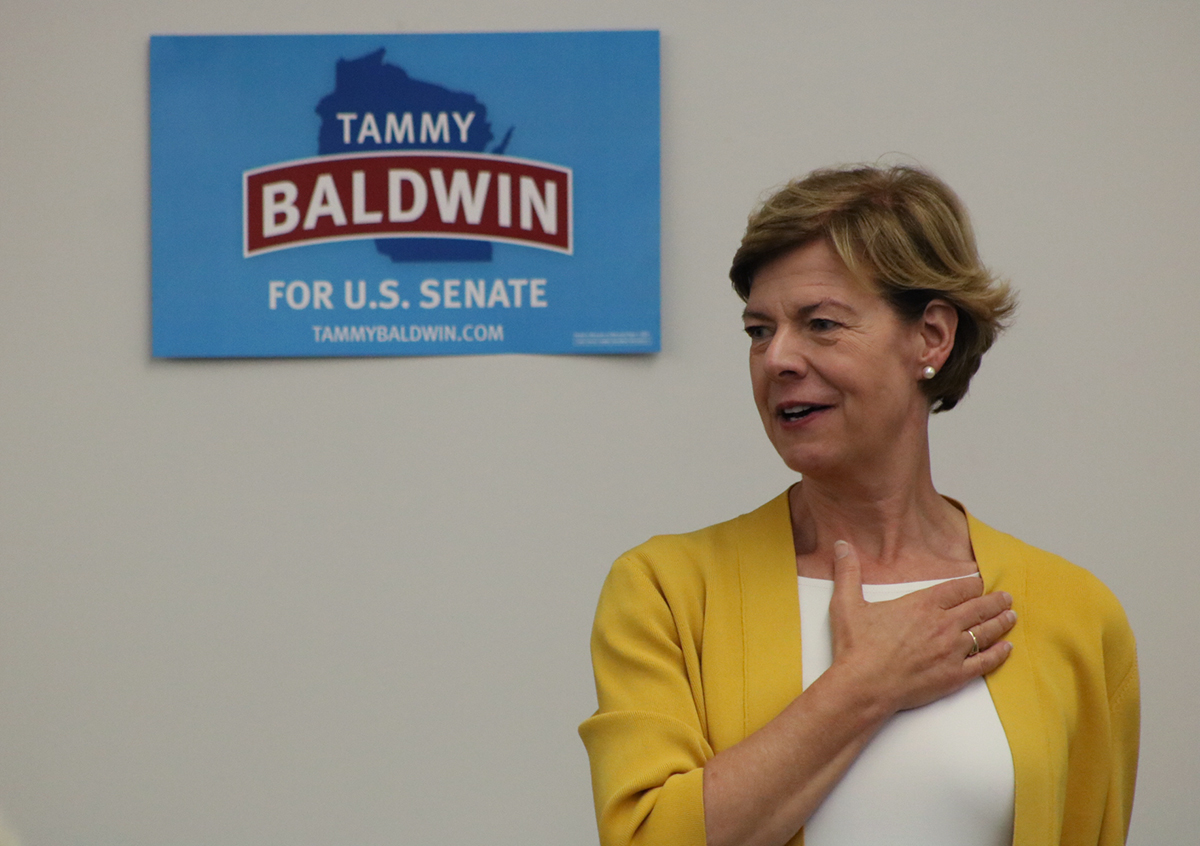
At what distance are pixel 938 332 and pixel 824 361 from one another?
0.51 ft

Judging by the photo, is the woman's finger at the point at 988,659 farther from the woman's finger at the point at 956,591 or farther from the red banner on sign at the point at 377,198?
the red banner on sign at the point at 377,198

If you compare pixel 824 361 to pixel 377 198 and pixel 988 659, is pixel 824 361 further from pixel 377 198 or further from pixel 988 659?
pixel 377 198

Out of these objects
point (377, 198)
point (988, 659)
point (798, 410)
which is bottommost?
point (988, 659)

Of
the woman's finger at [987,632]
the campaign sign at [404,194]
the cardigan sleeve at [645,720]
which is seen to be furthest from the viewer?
the campaign sign at [404,194]

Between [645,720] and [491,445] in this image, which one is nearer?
[645,720]

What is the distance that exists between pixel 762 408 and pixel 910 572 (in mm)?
238

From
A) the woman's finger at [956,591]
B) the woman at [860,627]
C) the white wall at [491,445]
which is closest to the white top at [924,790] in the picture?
the woman at [860,627]

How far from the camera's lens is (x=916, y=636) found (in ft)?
3.61

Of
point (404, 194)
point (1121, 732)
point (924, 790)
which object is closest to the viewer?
point (924, 790)

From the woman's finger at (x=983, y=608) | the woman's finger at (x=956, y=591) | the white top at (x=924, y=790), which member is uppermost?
the woman's finger at (x=956, y=591)

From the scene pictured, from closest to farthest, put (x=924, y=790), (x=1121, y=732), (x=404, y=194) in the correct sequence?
1. (x=924, y=790)
2. (x=1121, y=732)
3. (x=404, y=194)

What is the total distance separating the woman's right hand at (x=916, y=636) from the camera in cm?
107

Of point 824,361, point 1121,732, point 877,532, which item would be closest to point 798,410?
point 824,361

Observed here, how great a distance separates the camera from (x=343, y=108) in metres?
2.18
